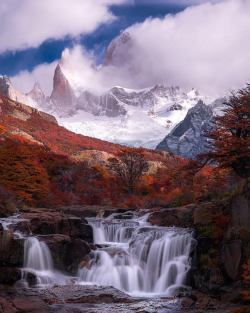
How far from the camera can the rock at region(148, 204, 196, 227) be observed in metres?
23.9

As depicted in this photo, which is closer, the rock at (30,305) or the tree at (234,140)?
the rock at (30,305)

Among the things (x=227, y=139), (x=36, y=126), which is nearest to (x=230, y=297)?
(x=227, y=139)

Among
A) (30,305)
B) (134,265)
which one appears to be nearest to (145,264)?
(134,265)

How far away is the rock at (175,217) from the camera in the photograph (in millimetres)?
23938

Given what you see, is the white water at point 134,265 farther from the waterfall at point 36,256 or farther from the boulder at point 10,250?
the boulder at point 10,250

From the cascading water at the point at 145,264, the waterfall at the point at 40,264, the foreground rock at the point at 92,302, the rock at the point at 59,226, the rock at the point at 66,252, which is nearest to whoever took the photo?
the foreground rock at the point at 92,302

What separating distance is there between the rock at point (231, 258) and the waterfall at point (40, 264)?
8384 millimetres

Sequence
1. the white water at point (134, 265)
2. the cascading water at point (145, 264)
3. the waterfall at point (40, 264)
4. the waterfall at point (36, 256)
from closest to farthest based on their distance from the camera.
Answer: the waterfall at point (40, 264) < the white water at point (134, 265) < the cascading water at point (145, 264) < the waterfall at point (36, 256)

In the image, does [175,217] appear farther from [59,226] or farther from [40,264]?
[40,264]

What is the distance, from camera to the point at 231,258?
49.3 ft

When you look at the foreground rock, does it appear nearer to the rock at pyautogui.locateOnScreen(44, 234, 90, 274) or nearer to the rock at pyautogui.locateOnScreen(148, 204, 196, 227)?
the rock at pyautogui.locateOnScreen(44, 234, 90, 274)

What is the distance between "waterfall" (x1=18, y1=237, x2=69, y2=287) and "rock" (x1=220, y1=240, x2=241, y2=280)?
27.5 ft

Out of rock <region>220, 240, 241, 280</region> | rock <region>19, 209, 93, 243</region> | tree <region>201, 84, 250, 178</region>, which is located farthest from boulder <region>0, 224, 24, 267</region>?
tree <region>201, 84, 250, 178</region>

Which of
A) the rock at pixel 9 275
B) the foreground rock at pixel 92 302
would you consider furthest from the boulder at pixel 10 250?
the foreground rock at pixel 92 302
